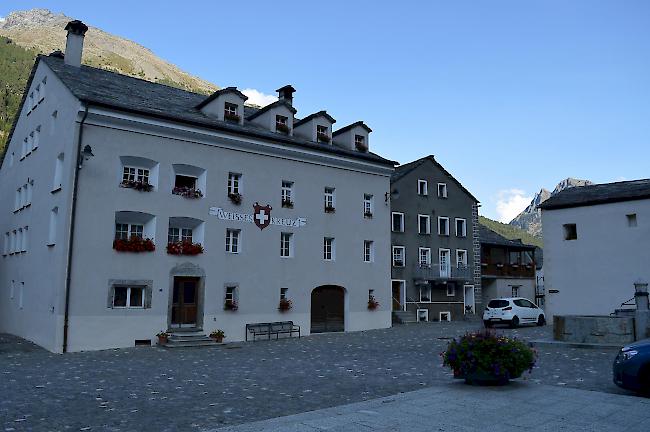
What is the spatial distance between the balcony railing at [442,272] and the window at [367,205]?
8238 millimetres

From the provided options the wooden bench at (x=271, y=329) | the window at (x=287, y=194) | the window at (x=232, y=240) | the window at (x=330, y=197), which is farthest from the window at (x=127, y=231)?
the window at (x=330, y=197)

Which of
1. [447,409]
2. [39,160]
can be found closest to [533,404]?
[447,409]

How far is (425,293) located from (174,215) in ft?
67.6

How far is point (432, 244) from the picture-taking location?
3884 centimetres

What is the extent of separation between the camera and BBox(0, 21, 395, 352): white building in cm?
2152

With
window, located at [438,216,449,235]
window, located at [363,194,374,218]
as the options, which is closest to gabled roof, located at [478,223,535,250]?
window, located at [438,216,449,235]

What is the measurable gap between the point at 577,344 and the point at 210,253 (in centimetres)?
1522

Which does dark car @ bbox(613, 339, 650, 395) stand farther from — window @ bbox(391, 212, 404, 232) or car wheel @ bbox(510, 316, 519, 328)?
window @ bbox(391, 212, 404, 232)

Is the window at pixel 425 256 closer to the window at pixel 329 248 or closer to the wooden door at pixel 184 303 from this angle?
the window at pixel 329 248

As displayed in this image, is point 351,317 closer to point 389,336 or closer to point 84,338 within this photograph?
point 389,336

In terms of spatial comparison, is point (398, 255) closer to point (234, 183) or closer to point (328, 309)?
point (328, 309)

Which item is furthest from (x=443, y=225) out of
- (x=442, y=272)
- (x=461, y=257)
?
(x=442, y=272)

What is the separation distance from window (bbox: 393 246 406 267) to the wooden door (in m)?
16.5

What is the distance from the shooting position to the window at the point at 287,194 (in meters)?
27.5
